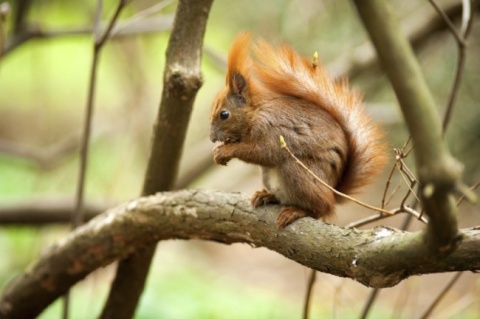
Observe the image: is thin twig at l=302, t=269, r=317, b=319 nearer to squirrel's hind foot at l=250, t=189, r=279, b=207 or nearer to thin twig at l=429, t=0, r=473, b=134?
squirrel's hind foot at l=250, t=189, r=279, b=207

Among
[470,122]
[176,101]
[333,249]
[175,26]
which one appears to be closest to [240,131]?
[176,101]

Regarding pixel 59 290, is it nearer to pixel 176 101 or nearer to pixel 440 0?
pixel 176 101

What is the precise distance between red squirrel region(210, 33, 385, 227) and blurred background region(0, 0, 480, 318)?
0.54 metres

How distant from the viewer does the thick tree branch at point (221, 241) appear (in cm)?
95

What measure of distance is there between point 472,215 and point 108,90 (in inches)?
190

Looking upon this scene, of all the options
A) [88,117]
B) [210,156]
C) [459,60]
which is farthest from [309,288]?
[210,156]

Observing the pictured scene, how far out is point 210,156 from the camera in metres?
2.96

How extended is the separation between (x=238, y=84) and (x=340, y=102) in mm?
299

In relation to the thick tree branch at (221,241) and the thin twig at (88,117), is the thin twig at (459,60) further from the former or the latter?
the thin twig at (88,117)

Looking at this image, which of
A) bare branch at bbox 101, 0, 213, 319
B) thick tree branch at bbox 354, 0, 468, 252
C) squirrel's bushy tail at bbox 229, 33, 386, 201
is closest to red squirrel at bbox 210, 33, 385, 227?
squirrel's bushy tail at bbox 229, 33, 386, 201

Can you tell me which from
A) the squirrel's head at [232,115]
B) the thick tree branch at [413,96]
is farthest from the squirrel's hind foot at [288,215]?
the thick tree branch at [413,96]

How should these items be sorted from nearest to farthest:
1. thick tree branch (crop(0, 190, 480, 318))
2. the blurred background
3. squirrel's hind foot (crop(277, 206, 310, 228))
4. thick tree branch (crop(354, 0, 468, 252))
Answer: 1. thick tree branch (crop(354, 0, 468, 252))
2. thick tree branch (crop(0, 190, 480, 318))
3. squirrel's hind foot (crop(277, 206, 310, 228))
4. the blurred background

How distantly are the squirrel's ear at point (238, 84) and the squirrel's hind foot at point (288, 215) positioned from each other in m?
0.41

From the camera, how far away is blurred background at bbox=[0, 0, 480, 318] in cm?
270
